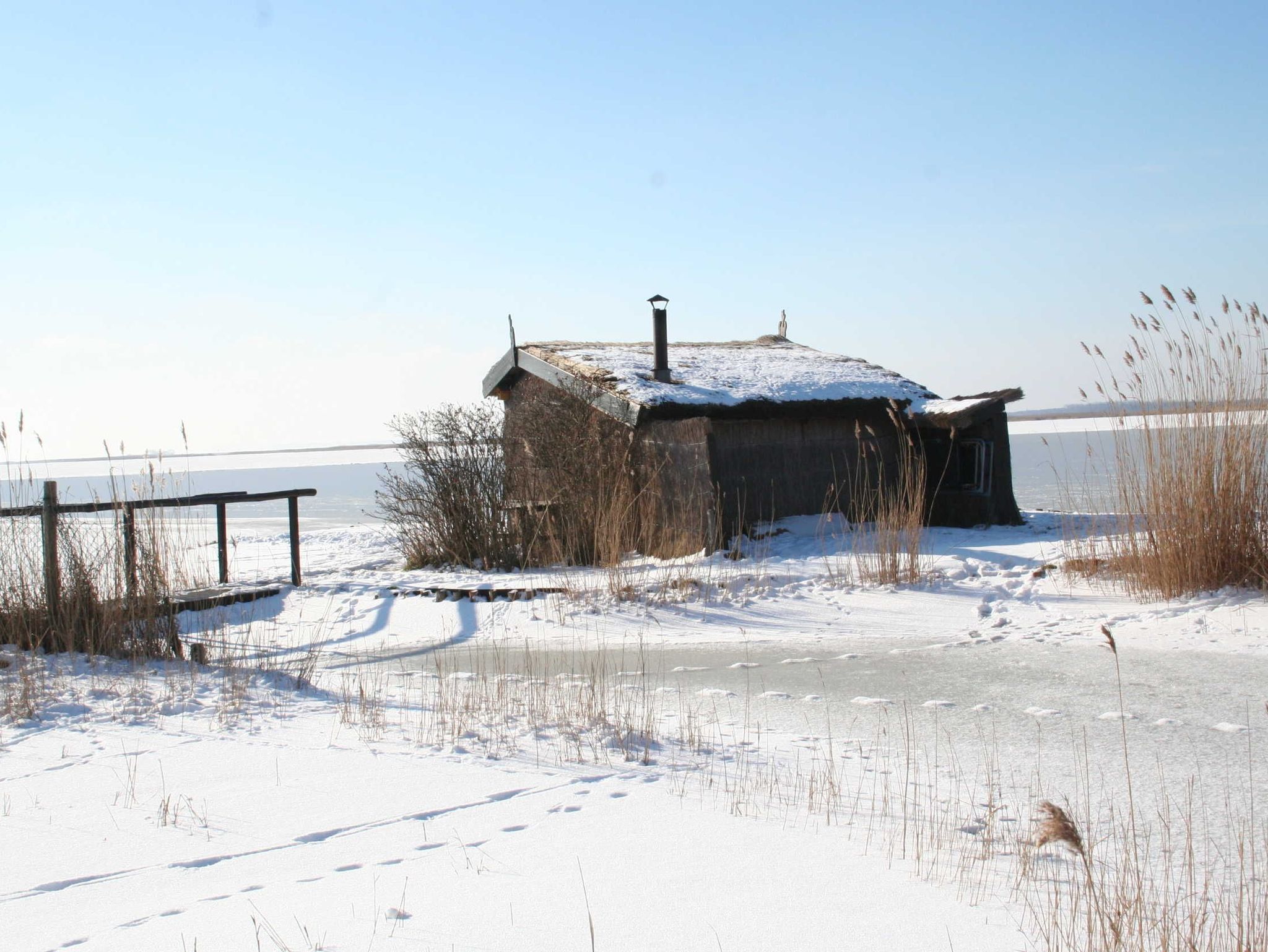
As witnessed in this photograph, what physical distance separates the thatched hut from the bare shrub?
12.9 inches

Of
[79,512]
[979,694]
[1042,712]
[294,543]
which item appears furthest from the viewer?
[294,543]

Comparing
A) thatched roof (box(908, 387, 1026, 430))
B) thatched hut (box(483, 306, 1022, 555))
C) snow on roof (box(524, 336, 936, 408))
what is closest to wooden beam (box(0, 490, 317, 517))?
thatched hut (box(483, 306, 1022, 555))

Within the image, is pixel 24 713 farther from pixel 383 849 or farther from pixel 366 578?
pixel 366 578

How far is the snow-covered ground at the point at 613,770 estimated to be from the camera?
111 inches

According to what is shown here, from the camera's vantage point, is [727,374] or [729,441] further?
[727,374]

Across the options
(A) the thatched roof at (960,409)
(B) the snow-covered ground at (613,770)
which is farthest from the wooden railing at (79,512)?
(A) the thatched roof at (960,409)

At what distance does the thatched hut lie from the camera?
11.5 metres

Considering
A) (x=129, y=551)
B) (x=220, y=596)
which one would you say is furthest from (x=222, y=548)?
(x=129, y=551)

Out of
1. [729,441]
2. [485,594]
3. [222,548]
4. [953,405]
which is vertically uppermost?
[953,405]

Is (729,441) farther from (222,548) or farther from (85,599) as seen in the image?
(85,599)

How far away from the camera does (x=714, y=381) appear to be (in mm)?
12945

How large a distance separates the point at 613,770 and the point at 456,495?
8.03 m

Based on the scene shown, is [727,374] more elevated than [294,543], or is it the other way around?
[727,374]

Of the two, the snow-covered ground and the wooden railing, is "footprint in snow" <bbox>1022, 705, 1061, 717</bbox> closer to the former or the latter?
the snow-covered ground
